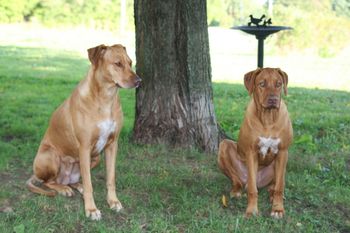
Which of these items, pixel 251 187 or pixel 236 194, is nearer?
pixel 251 187

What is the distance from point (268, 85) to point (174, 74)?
2.12 metres

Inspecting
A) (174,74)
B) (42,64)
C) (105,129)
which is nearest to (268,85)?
(105,129)

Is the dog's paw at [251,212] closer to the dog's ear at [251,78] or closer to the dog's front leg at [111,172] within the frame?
the dog's ear at [251,78]

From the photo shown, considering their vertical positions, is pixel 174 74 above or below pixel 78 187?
above

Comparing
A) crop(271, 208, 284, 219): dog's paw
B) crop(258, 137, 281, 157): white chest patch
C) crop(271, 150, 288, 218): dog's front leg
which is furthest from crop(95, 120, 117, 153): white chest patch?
crop(271, 208, 284, 219): dog's paw

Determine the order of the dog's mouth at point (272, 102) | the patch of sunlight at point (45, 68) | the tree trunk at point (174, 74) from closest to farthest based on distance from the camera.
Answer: the dog's mouth at point (272, 102), the tree trunk at point (174, 74), the patch of sunlight at point (45, 68)

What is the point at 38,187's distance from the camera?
5.19 metres

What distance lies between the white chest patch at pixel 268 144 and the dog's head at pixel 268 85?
0.36 meters

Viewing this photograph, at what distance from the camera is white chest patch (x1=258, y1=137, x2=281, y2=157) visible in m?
4.75

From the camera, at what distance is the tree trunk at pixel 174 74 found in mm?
6355

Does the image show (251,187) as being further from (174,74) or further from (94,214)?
(174,74)

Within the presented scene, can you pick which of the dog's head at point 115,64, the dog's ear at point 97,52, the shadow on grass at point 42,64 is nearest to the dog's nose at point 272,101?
the dog's head at point 115,64

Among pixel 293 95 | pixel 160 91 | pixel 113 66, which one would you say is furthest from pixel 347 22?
pixel 113 66

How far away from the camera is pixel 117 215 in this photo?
4727 mm
